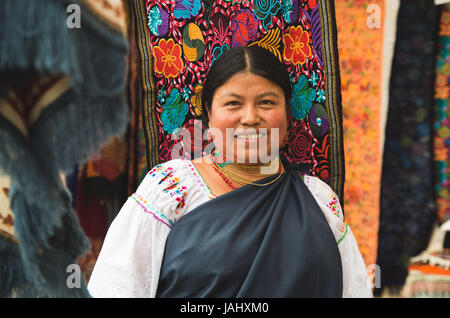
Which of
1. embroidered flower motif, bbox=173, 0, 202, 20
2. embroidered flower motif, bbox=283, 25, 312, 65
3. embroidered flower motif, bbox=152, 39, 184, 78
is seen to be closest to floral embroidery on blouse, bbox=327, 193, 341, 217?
embroidered flower motif, bbox=283, 25, 312, 65

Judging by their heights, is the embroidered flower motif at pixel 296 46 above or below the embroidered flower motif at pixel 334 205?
above

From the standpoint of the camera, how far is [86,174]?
46.8 inches

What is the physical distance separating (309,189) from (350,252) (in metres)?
0.23

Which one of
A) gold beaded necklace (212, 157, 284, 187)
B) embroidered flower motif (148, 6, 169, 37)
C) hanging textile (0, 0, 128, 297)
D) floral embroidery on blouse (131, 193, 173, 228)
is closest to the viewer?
hanging textile (0, 0, 128, 297)

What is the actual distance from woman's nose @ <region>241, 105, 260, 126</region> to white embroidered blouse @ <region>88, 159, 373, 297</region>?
23 cm

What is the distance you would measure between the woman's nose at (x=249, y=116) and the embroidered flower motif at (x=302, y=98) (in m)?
0.29

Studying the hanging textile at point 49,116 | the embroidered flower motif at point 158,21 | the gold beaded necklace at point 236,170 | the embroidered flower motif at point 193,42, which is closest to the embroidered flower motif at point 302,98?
the gold beaded necklace at point 236,170

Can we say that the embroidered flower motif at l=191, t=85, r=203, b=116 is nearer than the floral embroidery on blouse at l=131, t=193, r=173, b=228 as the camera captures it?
No

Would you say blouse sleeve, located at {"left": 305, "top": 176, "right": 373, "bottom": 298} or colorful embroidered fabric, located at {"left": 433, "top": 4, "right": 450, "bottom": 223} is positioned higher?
colorful embroidered fabric, located at {"left": 433, "top": 4, "right": 450, "bottom": 223}

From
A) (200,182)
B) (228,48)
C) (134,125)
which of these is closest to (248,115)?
(200,182)

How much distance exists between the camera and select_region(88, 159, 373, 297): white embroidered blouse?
100 centimetres

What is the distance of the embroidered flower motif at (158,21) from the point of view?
1272mm

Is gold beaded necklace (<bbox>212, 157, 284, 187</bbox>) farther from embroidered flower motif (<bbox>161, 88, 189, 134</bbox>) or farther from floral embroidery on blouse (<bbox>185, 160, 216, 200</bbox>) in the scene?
embroidered flower motif (<bbox>161, 88, 189, 134</bbox>)

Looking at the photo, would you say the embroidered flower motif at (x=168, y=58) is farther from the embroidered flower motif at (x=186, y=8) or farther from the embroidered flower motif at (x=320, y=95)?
the embroidered flower motif at (x=320, y=95)
